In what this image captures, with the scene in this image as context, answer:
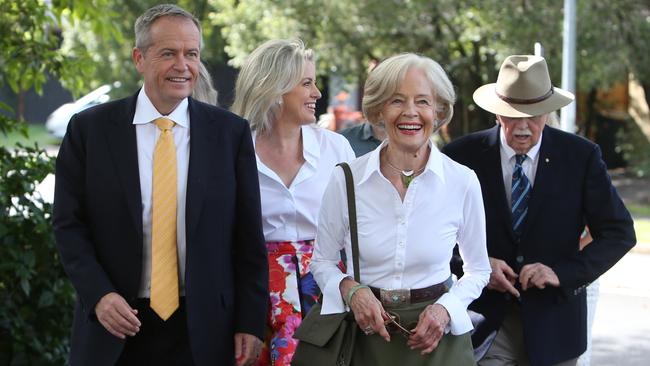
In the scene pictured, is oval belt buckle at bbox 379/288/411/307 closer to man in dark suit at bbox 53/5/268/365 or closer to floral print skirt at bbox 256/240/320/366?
man in dark suit at bbox 53/5/268/365

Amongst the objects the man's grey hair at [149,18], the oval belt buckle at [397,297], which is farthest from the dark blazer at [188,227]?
the oval belt buckle at [397,297]

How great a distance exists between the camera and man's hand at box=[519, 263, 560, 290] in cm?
433

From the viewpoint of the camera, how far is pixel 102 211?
3.78m

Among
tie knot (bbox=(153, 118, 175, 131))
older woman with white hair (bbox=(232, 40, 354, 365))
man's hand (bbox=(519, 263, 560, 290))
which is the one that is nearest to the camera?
tie knot (bbox=(153, 118, 175, 131))

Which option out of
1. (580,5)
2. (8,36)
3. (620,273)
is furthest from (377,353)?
(580,5)

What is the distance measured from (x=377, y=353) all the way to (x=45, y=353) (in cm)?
339

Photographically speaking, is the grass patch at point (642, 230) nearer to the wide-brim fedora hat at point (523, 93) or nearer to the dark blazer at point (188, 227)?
the wide-brim fedora hat at point (523, 93)

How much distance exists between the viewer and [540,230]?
4.42 m

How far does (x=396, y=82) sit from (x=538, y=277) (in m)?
1.15

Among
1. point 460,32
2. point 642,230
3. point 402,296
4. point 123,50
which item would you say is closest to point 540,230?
point 402,296

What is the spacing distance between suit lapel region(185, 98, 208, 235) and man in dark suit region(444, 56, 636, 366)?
1281 millimetres

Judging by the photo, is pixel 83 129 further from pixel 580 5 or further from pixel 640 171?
pixel 640 171

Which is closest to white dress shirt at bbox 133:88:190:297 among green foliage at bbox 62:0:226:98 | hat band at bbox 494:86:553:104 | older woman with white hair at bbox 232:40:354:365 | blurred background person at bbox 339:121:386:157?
older woman with white hair at bbox 232:40:354:365

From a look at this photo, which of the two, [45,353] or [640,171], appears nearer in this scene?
[45,353]
